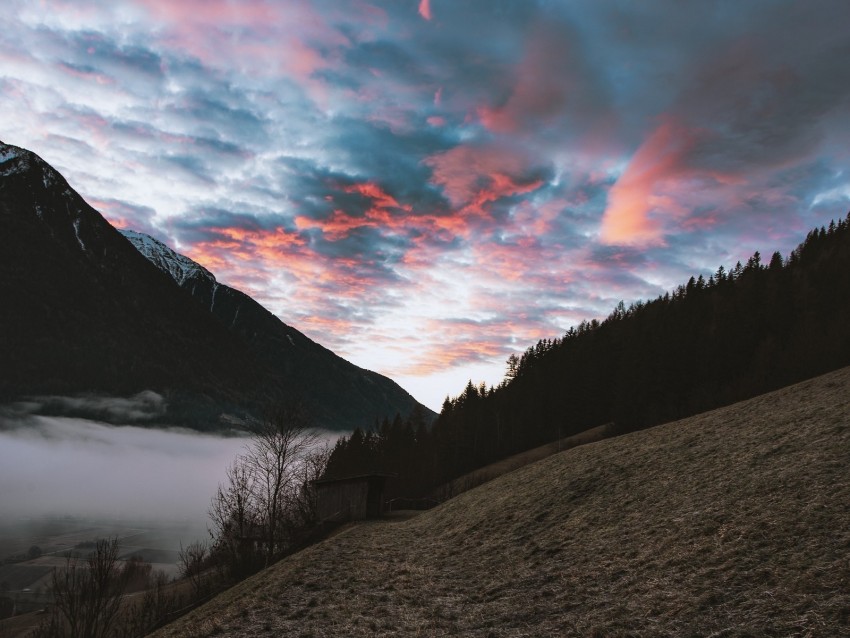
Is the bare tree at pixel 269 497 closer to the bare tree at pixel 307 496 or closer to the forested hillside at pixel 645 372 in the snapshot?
the bare tree at pixel 307 496

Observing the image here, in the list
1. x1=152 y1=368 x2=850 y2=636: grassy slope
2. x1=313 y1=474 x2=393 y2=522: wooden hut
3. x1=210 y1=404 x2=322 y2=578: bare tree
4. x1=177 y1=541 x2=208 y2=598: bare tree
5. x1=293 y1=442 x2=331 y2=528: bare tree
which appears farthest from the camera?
x1=293 y1=442 x2=331 y2=528: bare tree

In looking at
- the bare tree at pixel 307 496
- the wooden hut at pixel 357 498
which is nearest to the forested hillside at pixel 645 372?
the bare tree at pixel 307 496

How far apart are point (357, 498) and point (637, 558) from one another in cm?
3778

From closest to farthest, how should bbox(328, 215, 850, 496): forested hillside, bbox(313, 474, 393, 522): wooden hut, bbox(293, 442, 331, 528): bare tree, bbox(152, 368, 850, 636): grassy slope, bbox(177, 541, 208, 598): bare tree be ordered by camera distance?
bbox(152, 368, 850, 636): grassy slope
bbox(177, 541, 208, 598): bare tree
bbox(313, 474, 393, 522): wooden hut
bbox(293, 442, 331, 528): bare tree
bbox(328, 215, 850, 496): forested hillside

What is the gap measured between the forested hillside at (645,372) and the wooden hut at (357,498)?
1482 inches

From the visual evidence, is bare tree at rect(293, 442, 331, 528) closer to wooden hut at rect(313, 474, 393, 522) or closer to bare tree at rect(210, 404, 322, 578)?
bare tree at rect(210, 404, 322, 578)

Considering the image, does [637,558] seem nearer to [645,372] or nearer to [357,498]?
[357,498]

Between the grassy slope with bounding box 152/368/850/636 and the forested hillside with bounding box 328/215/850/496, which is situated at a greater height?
the forested hillside with bounding box 328/215/850/496

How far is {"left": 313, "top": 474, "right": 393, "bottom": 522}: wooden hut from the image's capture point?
4966cm

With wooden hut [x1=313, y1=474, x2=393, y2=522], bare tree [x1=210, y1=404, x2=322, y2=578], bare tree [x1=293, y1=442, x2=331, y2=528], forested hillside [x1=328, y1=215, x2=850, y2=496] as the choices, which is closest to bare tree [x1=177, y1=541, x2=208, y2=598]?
bare tree [x1=210, y1=404, x2=322, y2=578]

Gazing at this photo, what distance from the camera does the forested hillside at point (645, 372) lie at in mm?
69250

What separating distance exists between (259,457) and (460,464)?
5821 cm

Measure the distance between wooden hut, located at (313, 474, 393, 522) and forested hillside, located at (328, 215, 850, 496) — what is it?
124 feet

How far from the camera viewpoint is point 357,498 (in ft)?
166
